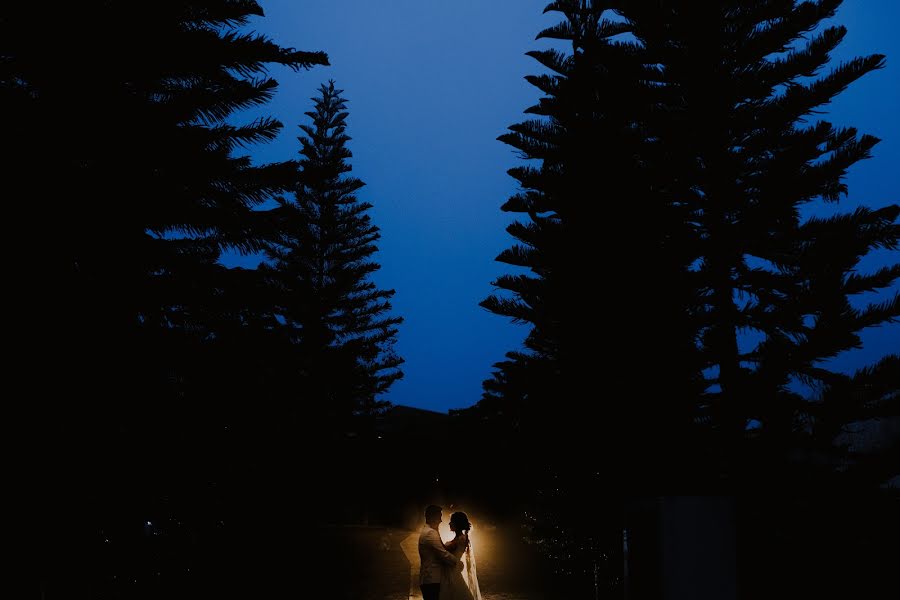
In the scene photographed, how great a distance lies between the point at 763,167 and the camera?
7.75 metres

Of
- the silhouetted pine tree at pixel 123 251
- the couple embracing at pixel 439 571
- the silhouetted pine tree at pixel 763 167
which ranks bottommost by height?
the couple embracing at pixel 439 571

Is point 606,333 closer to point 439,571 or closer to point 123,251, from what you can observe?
point 439,571

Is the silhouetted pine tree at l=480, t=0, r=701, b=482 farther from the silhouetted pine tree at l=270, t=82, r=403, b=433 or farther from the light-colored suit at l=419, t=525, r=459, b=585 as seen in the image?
the silhouetted pine tree at l=270, t=82, r=403, b=433

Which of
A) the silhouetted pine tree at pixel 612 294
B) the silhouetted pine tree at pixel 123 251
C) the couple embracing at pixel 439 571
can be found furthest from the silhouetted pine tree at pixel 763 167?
the silhouetted pine tree at pixel 123 251

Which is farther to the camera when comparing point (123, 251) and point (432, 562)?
point (432, 562)

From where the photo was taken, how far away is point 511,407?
787 centimetres

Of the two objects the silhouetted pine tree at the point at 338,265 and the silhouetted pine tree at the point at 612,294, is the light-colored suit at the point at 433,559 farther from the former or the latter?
the silhouetted pine tree at the point at 338,265

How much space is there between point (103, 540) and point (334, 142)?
1494 cm

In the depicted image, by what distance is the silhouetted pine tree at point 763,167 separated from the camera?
7371mm

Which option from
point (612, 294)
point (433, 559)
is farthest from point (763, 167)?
point (433, 559)

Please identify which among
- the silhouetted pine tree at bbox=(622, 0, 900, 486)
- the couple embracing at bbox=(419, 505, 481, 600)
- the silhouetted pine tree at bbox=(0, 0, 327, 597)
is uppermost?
the silhouetted pine tree at bbox=(622, 0, 900, 486)

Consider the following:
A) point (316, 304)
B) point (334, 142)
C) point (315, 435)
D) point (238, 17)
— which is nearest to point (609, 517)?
point (315, 435)

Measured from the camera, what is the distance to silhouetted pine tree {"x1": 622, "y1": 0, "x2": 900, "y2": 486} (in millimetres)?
7371

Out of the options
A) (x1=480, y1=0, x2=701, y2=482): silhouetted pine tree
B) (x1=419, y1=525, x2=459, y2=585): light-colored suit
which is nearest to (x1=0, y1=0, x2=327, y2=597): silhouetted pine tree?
(x1=419, y1=525, x2=459, y2=585): light-colored suit
